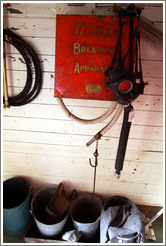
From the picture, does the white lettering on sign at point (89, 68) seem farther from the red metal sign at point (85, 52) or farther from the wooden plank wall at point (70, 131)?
the wooden plank wall at point (70, 131)

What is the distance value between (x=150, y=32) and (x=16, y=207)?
1732 mm

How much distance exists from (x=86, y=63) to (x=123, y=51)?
22 cm

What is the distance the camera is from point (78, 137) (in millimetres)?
1374

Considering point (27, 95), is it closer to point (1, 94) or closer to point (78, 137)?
point (1, 94)

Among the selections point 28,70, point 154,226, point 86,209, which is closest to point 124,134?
point 28,70

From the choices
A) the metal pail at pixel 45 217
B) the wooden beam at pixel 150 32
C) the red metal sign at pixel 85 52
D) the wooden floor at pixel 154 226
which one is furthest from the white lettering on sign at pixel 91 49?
the wooden floor at pixel 154 226

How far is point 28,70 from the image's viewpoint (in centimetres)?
113

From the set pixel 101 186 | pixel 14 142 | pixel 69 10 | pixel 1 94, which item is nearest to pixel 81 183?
pixel 101 186

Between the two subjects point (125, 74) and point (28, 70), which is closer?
point (125, 74)

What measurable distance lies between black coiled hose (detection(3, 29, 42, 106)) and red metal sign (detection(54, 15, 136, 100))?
1.02ft

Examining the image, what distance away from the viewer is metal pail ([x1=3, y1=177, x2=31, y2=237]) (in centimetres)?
136

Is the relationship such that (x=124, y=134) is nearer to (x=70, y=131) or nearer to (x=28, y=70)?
(x=70, y=131)

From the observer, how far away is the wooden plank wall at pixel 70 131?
1069mm

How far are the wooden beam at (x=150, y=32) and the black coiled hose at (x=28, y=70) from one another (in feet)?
2.11
